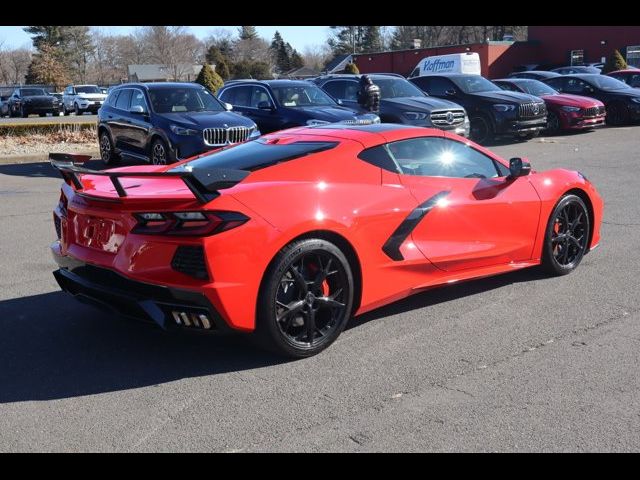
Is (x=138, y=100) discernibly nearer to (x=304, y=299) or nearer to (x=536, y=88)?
(x=304, y=299)

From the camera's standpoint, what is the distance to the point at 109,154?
14.4 metres

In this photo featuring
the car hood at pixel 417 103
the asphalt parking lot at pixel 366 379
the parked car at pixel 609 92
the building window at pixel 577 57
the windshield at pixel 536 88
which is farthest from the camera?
the building window at pixel 577 57

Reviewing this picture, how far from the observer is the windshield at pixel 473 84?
18672 mm

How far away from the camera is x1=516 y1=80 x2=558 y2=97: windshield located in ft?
67.3

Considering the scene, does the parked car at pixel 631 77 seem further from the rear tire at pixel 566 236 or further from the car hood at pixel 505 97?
the rear tire at pixel 566 236

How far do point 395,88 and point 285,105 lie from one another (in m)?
3.96

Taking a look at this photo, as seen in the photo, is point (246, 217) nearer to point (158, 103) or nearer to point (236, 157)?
point (236, 157)

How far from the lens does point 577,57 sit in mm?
50312

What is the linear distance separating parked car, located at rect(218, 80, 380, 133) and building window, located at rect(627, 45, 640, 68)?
39.1 metres

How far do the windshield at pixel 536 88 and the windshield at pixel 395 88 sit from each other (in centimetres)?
510

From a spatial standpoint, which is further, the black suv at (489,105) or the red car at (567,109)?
the red car at (567,109)

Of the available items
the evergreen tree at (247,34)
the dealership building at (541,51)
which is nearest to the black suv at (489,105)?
the dealership building at (541,51)

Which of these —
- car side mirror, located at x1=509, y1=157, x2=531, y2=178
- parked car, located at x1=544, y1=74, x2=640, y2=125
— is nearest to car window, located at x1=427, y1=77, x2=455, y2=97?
parked car, located at x1=544, y1=74, x2=640, y2=125

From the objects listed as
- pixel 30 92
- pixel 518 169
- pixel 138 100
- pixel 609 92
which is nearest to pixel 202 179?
pixel 518 169
